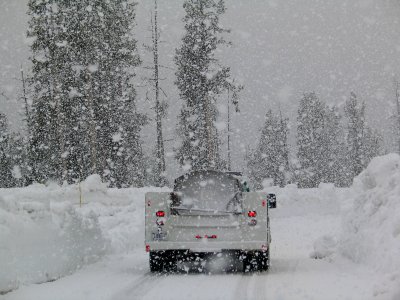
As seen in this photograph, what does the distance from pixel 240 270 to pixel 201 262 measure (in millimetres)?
1362

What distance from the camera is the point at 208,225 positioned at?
10.2 m

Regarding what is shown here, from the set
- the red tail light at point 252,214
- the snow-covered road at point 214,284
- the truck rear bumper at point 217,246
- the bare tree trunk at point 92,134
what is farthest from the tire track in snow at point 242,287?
the bare tree trunk at point 92,134

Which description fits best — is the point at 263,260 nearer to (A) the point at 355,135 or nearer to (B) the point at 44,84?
(B) the point at 44,84

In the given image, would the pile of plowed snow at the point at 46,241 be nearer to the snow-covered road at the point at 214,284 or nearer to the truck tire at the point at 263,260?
the snow-covered road at the point at 214,284

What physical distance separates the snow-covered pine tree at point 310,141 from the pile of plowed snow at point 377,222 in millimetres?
53150

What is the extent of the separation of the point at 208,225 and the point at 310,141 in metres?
57.9

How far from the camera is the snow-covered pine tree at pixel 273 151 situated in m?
65.6

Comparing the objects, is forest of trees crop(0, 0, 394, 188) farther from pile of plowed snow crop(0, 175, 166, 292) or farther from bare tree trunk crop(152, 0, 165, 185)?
pile of plowed snow crop(0, 175, 166, 292)

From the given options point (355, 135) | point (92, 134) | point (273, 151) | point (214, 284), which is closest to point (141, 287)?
point (214, 284)

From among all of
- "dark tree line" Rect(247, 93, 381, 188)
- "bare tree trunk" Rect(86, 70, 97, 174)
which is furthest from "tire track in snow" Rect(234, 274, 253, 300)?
"dark tree line" Rect(247, 93, 381, 188)

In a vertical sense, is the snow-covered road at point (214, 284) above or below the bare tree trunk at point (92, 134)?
below

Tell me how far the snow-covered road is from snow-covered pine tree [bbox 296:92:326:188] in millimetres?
53442

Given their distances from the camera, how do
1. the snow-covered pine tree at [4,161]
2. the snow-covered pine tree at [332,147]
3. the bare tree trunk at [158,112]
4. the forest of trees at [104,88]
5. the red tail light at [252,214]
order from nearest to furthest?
1. the red tail light at [252,214]
2. the forest of trees at [104,88]
3. the bare tree trunk at [158,112]
4. the snow-covered pine tree at [4,161]
5. the snow-covered pine tree at [332,147]

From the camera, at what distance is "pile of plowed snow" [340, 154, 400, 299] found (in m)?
8.72
